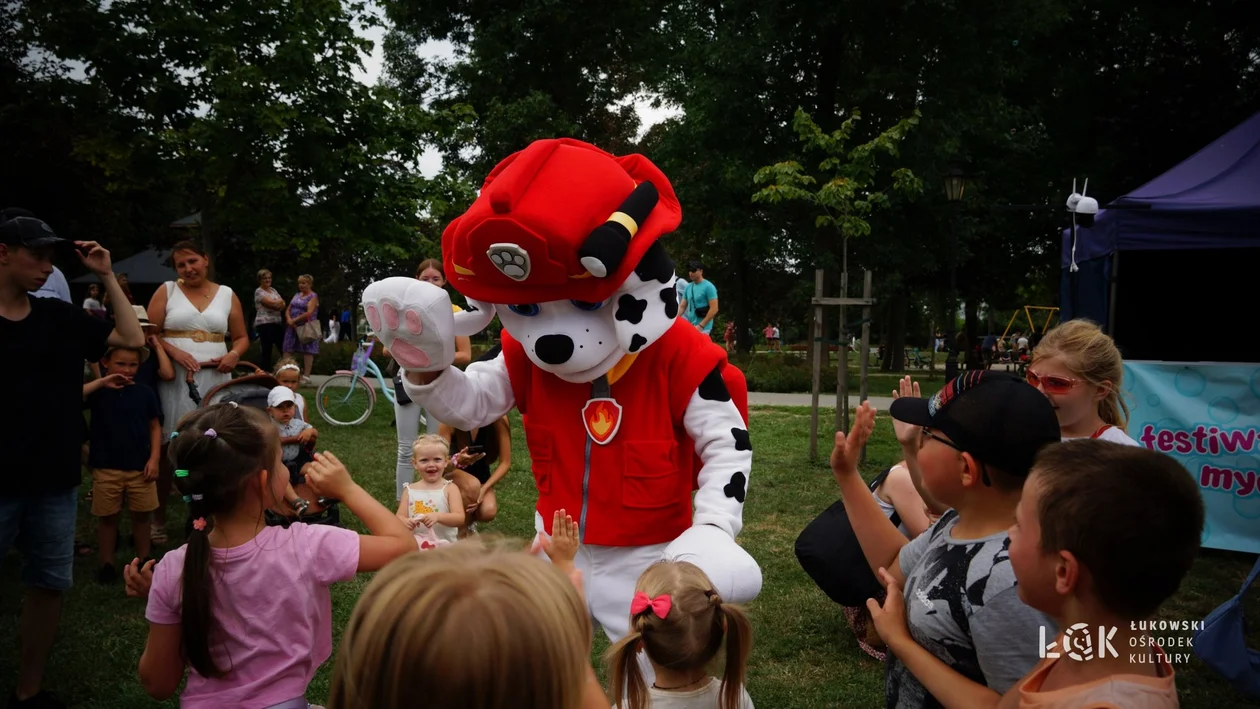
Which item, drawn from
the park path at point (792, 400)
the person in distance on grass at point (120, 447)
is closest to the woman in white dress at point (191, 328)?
the person in distance on grass at point (120, 447)

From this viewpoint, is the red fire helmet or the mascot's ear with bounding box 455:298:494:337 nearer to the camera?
the red fire helmet

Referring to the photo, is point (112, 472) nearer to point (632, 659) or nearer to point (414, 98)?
point (632, 659)

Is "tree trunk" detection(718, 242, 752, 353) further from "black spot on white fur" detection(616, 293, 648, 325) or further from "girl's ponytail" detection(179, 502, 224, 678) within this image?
"girl's ponytail" detection(179, 502, 224, 678)

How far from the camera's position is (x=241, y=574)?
220 cm

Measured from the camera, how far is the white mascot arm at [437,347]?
8.93ft

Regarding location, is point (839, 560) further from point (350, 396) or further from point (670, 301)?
point (350, 396)

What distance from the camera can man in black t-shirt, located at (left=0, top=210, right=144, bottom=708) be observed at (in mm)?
3209

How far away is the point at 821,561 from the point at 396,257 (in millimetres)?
13945

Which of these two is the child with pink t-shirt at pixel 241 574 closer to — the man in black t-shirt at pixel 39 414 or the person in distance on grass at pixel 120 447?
the man in black t-shirt at pixel 39 414

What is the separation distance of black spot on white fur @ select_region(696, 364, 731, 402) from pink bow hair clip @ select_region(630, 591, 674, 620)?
818 millimetres

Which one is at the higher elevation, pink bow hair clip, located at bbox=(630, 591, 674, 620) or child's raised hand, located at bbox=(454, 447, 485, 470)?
pink bow hair clip, located at bbox=(630, 591, 674, 620)

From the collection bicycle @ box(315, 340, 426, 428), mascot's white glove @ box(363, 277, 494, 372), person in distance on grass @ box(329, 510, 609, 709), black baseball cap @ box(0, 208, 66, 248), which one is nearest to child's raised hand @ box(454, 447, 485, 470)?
mascot's white glove @ box(363, 277, 494, 372)

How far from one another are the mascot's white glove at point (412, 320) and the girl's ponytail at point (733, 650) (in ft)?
4.03

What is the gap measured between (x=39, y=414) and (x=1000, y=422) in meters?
3.45
